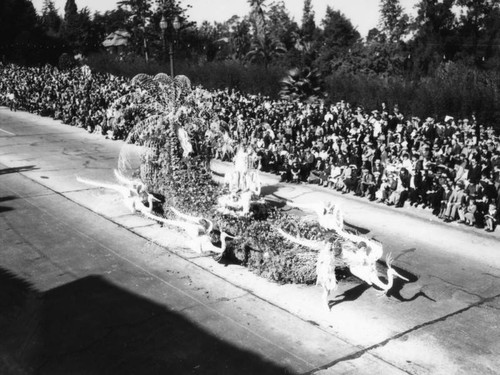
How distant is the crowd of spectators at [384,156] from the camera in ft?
50.4

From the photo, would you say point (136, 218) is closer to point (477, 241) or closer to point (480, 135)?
point (477, 241)

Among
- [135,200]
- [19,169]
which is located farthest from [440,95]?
[19,169]

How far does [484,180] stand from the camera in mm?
15133

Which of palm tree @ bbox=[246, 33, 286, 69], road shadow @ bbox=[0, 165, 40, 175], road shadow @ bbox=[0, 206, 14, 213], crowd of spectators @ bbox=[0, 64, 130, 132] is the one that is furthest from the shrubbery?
palm tree @ bbox=[246, 33, 286, 69]

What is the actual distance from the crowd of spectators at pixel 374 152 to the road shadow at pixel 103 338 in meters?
6.87

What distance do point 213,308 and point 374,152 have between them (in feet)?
33.8

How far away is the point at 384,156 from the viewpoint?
1834 cm

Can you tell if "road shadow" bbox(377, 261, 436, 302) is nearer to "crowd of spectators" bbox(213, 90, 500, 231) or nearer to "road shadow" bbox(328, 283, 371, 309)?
"road shadow" bbox(328, 283, 371, 309)

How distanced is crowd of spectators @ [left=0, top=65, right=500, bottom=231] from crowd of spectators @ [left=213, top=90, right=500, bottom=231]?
0.03m

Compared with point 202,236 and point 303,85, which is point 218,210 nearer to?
point 202,236

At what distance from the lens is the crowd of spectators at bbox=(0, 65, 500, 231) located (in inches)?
610

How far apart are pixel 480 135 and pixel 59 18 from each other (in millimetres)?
98350

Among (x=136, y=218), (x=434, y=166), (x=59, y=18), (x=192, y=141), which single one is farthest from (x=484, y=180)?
(x=59, y=18)

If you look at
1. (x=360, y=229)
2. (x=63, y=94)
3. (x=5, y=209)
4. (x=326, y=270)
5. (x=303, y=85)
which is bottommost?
(x=5, y=209)
